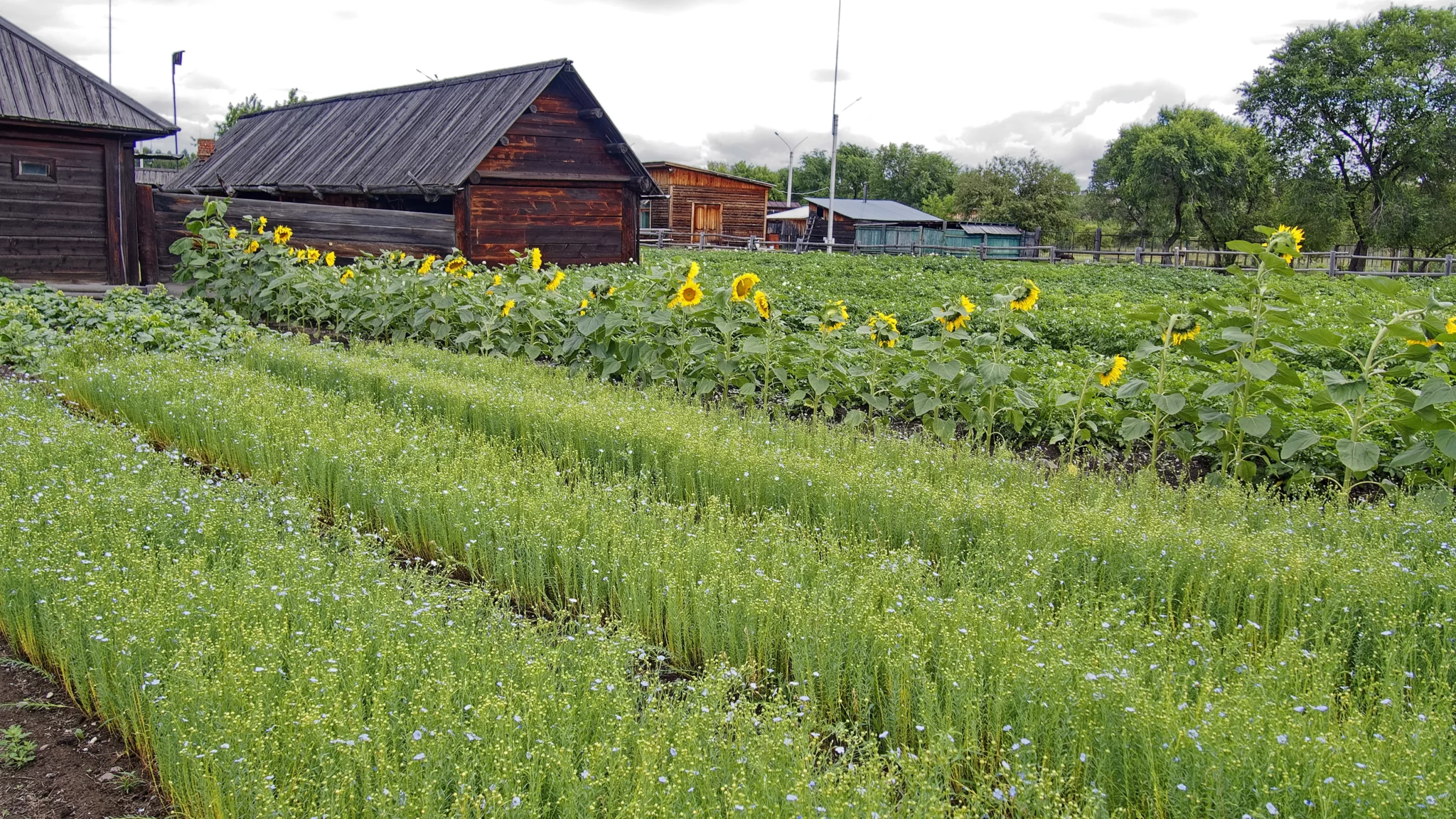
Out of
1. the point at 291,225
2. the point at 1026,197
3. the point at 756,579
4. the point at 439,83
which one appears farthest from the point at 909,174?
the point at 756,579

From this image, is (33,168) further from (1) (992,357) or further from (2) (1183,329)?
(2) (1183,329)

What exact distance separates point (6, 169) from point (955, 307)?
48.1ft

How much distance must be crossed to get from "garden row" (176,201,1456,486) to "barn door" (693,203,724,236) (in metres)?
35.6

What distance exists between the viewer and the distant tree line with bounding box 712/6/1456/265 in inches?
1730

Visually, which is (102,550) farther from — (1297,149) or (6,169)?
(1297,149)

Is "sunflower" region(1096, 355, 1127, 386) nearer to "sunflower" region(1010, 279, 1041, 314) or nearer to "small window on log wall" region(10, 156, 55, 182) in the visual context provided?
"sunflower" region(1010, 279, 1041, 314)

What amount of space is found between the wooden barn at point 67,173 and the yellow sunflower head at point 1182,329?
14.6m

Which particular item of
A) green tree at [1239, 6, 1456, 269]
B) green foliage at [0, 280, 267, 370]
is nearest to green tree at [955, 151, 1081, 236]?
green tree at [1239, 6, 1456, 269]

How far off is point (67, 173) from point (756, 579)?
15502mm

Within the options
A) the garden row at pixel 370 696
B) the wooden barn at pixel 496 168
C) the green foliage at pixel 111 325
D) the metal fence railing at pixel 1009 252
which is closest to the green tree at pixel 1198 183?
the metal fence railing at pixel 1009 252

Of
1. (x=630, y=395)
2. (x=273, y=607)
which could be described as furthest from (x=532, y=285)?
(x=273, y=607)

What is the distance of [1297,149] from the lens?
4697 cm

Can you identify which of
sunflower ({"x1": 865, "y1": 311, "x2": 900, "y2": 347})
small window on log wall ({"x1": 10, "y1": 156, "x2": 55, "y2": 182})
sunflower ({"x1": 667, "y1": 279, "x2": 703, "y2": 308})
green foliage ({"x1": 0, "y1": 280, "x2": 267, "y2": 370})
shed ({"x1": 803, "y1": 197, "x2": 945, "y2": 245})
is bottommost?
green foliage ({"x1": 0, "y1": 280, "x2": 267, "y2": 370})

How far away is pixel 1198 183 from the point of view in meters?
53.7
